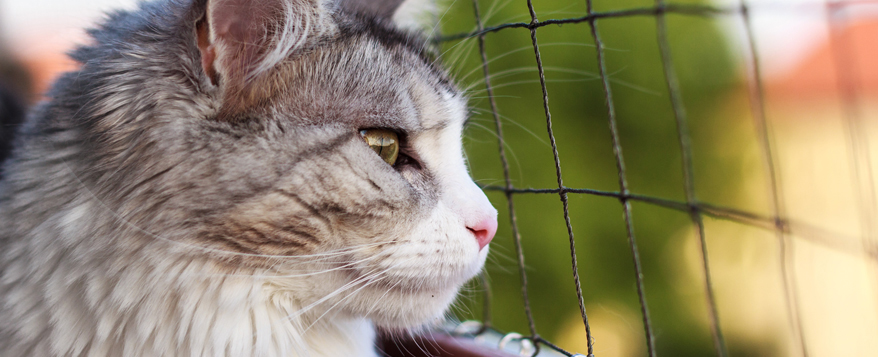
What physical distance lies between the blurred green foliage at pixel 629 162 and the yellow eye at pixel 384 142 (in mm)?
1477

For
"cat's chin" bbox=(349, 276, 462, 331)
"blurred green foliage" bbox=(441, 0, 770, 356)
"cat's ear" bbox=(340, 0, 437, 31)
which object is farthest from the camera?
"blurred green foliage" bbox=(441, 0, 770, 356)

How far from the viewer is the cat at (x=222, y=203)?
0.73 m

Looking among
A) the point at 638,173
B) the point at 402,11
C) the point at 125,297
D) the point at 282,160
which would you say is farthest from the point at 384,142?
the point at 638,173

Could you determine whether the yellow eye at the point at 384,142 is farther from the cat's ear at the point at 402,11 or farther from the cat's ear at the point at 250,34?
the cat's ear at the point at 402,11

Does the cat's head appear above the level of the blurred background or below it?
below

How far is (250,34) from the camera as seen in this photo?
76 centimetres

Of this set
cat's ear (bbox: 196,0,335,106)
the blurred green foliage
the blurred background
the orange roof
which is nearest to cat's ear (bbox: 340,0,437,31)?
cat's ear (bbox: 196,0,335,106)

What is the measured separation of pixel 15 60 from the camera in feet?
11.1

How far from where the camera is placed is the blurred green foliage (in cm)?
236

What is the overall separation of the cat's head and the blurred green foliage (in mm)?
1506

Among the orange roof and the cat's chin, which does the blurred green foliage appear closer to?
the orange roof

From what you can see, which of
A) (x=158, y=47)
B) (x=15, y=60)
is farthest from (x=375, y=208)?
(x=15, y=60)

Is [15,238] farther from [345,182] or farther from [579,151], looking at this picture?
[579,151]

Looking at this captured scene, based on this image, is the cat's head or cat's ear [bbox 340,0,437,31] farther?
cat's ear [bbox 340,0,437,31]
